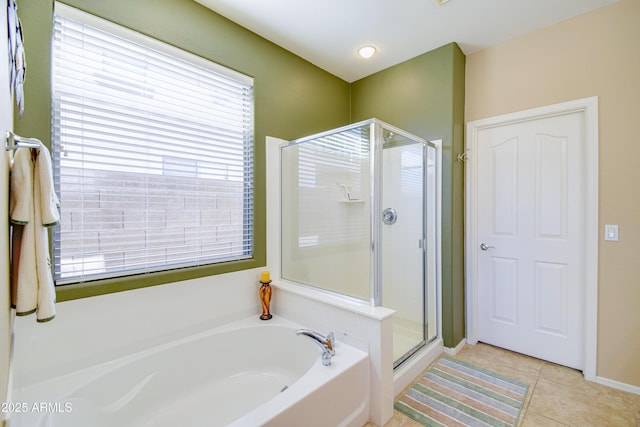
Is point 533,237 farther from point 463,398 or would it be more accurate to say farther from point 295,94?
point 295,94

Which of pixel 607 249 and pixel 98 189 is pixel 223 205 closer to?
pixel 98 189

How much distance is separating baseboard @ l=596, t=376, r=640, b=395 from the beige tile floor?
30 mm

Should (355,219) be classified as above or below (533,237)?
above

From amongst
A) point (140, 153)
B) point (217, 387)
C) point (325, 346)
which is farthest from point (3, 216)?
point (217, 387)

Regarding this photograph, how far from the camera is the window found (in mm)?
1488

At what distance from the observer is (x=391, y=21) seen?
212cm

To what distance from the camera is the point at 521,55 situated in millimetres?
2318

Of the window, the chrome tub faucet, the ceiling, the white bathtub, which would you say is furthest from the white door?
the window

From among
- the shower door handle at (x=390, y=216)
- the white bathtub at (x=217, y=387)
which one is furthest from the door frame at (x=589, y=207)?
the white bathtub at (x=217, y=387)

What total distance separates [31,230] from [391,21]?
2405 millimetres

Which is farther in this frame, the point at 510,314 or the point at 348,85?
the point at 348,85

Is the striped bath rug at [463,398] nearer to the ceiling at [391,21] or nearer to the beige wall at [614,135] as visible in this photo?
the beige wall at [614,135]

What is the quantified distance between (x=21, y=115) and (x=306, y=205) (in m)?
1.74

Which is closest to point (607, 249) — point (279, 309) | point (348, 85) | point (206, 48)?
point (279, 309)
